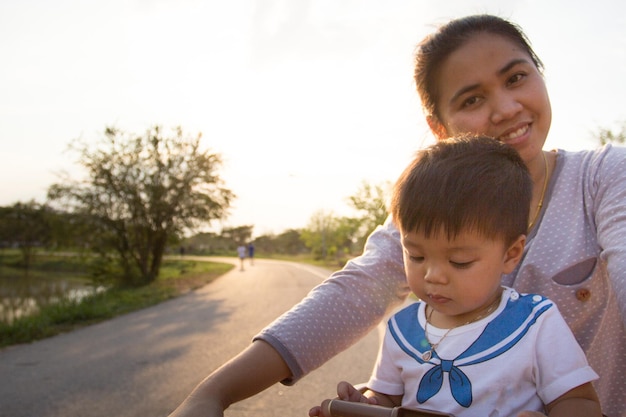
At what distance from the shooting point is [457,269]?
149 cm

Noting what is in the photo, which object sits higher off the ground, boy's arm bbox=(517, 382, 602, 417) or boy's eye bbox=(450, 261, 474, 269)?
boy's eye bbox=(450, 261, 474, 269)

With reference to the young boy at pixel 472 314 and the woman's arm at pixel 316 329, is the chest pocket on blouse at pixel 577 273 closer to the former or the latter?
the young boy at pixel 472 314

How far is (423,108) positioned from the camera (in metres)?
2.42

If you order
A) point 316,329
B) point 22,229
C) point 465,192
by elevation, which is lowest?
point 316,329

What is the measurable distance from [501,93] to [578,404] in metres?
1.08

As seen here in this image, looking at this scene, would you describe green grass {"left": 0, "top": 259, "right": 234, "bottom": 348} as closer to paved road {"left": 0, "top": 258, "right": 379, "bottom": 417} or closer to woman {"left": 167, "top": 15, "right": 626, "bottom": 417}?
paved road {"left": 0, "top": 258, "right": 379, "bottom": 417}

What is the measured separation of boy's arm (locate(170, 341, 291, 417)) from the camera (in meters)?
1.27

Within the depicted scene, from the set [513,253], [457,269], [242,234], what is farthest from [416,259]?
[242,234]

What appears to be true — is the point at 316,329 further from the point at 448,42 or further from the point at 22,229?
the point at 22,229

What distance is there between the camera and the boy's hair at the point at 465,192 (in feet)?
4.81

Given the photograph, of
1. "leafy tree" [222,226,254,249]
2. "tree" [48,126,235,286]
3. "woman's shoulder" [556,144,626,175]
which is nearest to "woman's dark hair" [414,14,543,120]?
"woman's shoulder" [556,144,626,175]

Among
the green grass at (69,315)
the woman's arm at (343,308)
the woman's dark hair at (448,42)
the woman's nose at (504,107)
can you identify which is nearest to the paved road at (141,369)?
the green grass at (69,315)

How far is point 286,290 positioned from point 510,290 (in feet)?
47.1

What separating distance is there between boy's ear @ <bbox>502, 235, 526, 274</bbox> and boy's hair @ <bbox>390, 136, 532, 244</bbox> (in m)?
0.02
